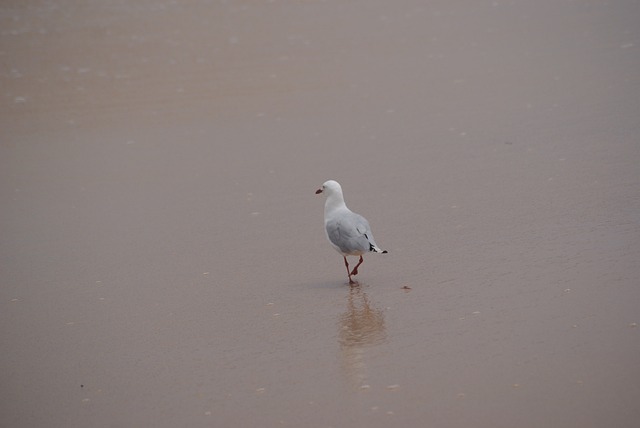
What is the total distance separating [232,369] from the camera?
6.15 metres

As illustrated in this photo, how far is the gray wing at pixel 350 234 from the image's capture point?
7.28 m

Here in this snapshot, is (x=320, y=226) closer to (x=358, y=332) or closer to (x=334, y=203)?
(x=334, y=203)

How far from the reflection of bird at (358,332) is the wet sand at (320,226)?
21 mm

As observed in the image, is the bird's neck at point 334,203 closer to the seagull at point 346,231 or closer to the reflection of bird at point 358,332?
the seagull at point 346,231

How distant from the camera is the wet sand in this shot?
5801 mm

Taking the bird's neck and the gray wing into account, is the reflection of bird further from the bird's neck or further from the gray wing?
the bird's neck

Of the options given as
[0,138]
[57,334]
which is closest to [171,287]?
[57,334]

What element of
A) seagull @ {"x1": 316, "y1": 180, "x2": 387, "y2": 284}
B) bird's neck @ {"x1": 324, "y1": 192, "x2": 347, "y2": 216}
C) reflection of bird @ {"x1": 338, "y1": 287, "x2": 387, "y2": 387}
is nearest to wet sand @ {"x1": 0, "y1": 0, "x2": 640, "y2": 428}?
reflection of bird @ {"x1": 338, "y1": 287, "x2": 387, "y2": 387}

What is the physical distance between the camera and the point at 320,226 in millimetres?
8914

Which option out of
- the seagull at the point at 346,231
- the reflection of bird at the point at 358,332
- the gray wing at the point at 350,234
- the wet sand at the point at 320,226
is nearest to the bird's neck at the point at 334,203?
the seagull at the point at 346,231

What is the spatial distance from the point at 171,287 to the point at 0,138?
20.8 ft

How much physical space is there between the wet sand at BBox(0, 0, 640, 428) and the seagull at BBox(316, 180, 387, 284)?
30cm

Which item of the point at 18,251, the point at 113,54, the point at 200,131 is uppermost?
the point at 113,54

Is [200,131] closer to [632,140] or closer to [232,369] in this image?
[632,140]
